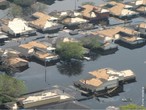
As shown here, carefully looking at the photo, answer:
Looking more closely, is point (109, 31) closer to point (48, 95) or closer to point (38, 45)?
point (38, 45)

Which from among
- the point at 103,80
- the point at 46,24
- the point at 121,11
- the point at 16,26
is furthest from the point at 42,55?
the point at 121,11

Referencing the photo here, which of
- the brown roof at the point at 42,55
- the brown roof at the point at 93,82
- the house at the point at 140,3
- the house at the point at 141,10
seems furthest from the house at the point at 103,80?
the house at the point at 140,3

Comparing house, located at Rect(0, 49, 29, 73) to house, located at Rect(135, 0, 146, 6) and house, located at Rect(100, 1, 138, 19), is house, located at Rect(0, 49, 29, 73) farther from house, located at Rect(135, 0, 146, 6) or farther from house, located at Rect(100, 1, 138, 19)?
house, located at Rect(135, 0, 146, 6)

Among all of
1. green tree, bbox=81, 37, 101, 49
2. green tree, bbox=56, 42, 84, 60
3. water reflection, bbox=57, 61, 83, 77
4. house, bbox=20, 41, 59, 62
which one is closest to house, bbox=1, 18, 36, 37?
house, bbox=20, 41, 59, 62

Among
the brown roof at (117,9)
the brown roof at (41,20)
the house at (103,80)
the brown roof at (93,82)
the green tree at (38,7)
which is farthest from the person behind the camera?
the green tree at (38,7)

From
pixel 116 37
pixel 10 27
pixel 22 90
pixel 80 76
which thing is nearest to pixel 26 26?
pixel 10 27

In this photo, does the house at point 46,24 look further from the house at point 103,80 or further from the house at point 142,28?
the house at point 103,80

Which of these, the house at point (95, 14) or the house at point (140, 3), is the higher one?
the house at point (140, 3)
